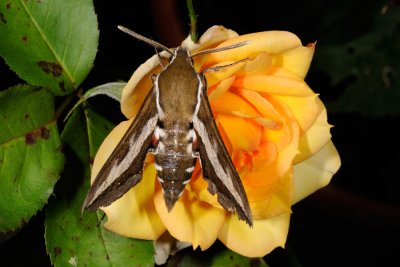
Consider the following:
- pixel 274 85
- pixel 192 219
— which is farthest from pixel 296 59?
pixel 192 219

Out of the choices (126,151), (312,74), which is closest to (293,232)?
(312,74)

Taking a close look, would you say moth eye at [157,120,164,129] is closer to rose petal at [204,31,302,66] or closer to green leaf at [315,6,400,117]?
rose petal at [204,31,302,66]

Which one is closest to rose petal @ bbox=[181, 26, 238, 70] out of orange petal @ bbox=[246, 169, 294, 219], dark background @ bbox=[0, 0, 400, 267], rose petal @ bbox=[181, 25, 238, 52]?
rose petal @ bbox=[181, 25, 238, 52]

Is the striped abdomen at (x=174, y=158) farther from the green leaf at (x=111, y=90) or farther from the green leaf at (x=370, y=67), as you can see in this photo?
the green leaf at (x=370, y=67)

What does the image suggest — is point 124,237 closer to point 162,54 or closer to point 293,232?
point 162,54

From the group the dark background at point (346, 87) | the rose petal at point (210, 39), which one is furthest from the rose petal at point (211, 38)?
the dark background at point (346, 87)
